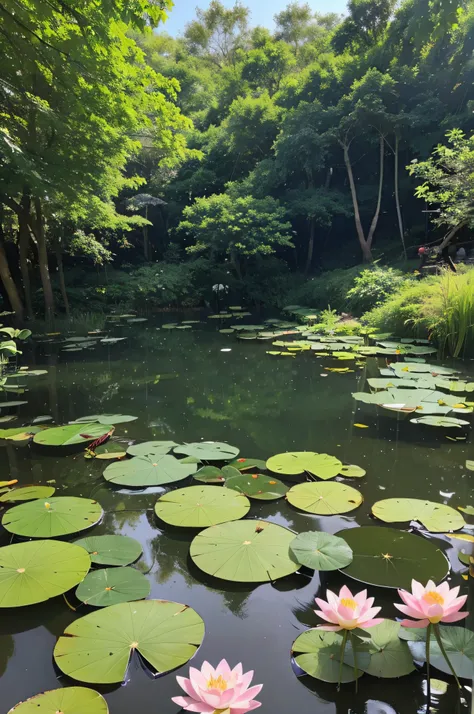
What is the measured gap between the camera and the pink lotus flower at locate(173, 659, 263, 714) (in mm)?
832

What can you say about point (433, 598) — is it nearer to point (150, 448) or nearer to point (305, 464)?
point (305, 464)

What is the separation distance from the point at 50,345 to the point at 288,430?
5525 millimetres

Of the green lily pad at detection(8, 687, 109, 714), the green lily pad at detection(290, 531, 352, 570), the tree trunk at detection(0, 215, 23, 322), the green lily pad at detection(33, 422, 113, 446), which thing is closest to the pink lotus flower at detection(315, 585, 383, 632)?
the green lily pad at detection(290, 531, 352, 570)

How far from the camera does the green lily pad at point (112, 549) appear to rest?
1.60 m

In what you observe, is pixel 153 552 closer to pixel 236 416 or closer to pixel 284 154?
pixel 236 416

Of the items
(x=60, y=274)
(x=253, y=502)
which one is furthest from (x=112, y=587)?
(x=60, y=274)

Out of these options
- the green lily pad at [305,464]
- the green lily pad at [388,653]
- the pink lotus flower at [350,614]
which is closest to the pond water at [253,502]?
the green lily pad at [388,653]

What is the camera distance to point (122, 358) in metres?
6.18

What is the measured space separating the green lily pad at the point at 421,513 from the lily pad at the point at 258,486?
1.51 feet

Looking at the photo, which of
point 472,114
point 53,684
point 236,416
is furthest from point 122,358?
point 472,114

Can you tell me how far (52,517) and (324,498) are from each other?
1.23 metres

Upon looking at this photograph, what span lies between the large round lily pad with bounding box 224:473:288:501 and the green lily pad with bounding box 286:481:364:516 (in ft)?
0.23

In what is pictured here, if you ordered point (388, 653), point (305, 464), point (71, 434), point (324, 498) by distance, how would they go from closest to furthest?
1. point (388, 653)
2. point (324, 498)
3. point (305, 464)
4. point (71, 434)

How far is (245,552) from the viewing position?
1.62 meters
